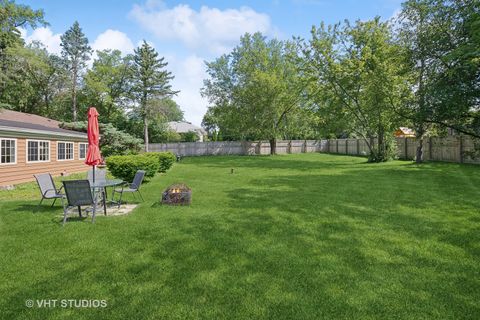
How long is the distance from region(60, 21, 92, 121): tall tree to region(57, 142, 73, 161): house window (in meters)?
22.5

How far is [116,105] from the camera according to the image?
124 ft

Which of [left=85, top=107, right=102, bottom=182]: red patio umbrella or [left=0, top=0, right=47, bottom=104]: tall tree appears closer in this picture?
[left=85, top=107, right=102, bottom=182]: red patio umbrella

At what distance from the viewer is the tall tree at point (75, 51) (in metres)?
37.1

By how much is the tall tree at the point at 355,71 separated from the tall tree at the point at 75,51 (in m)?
29.0

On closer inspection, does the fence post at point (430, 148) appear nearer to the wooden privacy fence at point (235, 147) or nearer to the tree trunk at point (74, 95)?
the wooden privacy fence at point (235, 147)

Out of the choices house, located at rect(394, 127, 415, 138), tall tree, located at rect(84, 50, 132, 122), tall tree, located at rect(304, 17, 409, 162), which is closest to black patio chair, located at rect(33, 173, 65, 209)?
tall tree, located at rect(304, 17, 409, 162)

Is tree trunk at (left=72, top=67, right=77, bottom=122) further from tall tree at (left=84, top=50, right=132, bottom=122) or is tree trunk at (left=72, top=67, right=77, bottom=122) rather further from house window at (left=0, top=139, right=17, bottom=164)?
house window at (left=0, top=139, right=17, bottom=164)

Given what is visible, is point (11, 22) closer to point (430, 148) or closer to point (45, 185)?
point (45, 185)

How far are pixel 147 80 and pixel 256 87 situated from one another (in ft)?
38.7

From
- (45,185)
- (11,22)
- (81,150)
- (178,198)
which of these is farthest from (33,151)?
(11,22)

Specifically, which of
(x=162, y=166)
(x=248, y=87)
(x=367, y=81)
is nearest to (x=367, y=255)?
(x=162, y=166)

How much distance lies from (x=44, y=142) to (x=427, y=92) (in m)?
17.4

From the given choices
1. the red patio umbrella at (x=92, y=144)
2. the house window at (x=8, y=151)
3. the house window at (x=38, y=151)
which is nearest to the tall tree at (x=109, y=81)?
the house window at (x=38, y=151)

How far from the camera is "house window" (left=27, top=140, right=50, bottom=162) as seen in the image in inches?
529
